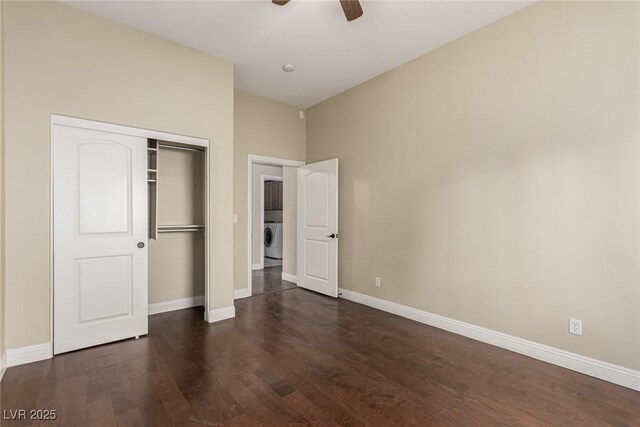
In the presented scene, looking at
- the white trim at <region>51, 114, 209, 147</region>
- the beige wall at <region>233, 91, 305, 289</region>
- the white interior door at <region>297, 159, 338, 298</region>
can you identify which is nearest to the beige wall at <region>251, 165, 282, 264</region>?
the white interior door at <region>297, 159, 338, 298</region>

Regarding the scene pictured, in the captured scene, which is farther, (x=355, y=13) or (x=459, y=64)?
(x=459, y=64)

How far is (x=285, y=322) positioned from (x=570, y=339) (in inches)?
108

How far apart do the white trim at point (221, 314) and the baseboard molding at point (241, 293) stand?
0.79m

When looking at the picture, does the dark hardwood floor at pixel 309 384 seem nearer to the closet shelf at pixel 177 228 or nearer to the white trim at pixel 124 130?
the closet shelf at pixel 177 228

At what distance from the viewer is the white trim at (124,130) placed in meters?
2.79

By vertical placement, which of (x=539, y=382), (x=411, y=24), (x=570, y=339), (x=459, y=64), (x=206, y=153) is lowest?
(x=539, y=382)

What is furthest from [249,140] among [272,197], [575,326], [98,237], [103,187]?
[575,326]

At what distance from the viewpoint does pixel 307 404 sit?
206 centimetres

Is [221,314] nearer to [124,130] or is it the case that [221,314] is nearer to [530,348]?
[124,130]

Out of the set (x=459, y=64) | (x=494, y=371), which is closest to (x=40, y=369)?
(x=494, y=371)

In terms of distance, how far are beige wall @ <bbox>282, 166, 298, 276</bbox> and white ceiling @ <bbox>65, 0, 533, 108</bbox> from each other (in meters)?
2.16

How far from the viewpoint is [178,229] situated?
396 cm

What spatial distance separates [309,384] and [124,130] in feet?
9.74

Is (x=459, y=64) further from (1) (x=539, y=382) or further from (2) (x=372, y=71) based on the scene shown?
(1) (x=539, y=382)
